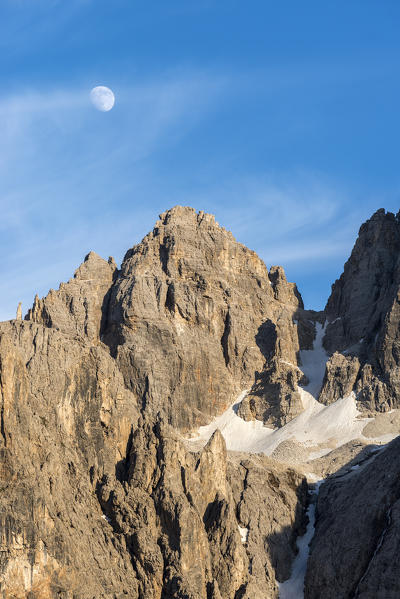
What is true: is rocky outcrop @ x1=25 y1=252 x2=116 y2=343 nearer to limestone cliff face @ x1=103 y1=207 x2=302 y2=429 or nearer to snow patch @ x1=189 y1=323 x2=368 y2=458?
limestone cliff face @ x1=103 y1=207 x2=302 y2=429

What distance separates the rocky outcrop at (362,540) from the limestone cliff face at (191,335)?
57.0 metres

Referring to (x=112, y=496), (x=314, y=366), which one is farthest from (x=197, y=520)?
(x=314, y=366)

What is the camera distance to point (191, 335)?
183250 mm

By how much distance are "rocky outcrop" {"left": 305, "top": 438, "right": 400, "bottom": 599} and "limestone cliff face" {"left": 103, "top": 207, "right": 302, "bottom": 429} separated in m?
57.0

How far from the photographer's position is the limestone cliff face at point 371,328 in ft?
550

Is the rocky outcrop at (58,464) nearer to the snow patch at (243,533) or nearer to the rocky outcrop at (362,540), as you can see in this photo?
the snow patch at (243,533)

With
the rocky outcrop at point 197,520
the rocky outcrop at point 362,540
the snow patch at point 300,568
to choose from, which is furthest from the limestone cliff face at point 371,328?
the rocky outcrop at point 362,540

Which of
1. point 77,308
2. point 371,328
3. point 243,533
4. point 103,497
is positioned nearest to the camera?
point 103,497

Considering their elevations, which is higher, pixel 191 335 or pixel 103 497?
pixel 191 335

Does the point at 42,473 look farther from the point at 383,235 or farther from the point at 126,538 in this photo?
the point at 383,235

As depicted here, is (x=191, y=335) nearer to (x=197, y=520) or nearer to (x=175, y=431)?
(x=175, y=431)

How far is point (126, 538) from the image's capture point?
333 feet

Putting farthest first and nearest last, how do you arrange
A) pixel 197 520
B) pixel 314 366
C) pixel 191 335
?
pixel 314 366
pixel 191 335
pixel 197 520

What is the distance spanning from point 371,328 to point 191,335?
112 feet
